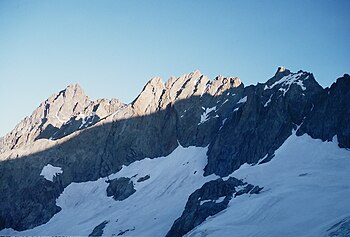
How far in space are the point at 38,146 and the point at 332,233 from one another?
132355 millimetres

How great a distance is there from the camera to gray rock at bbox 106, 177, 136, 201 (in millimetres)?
149625

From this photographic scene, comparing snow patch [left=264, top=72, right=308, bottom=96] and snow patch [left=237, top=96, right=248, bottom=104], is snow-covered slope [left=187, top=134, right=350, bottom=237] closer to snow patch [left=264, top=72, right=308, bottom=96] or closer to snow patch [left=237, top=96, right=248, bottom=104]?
snow patch [left=264, top=72, right=308, bottom=96]

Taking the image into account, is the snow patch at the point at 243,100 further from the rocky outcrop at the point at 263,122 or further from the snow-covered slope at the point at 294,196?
the snow-covered slope at the point at 294,196

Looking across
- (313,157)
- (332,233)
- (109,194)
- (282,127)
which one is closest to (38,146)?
(109,194)

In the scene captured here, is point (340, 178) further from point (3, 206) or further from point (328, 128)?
point (3, 206)

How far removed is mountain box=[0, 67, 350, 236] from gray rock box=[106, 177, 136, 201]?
471mm

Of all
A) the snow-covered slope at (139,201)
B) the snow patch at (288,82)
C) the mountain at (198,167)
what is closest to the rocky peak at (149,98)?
the mountain at (198,167)

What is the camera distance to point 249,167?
5089 inches

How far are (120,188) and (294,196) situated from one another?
2884 inches

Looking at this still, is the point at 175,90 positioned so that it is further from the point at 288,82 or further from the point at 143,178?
the point at 288,82

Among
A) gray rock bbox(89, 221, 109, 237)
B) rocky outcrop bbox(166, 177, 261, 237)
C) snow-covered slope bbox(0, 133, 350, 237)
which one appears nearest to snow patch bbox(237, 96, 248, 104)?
snow-covered slope bbox(0, 133, 350, 237)

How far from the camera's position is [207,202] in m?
110

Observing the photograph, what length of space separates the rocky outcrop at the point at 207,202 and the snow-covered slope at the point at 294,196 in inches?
128

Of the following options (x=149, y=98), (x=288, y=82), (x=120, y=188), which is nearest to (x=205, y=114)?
(x=149, y=98)
